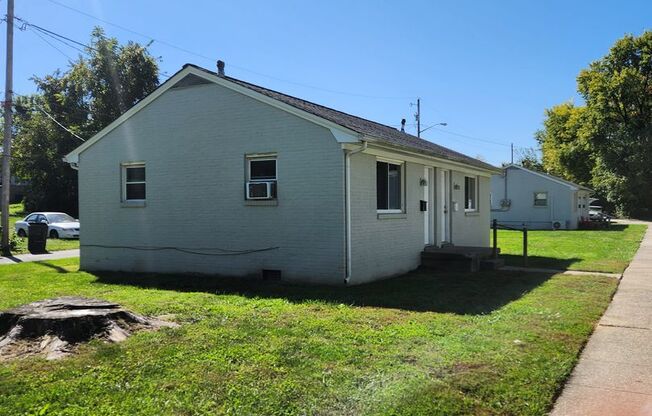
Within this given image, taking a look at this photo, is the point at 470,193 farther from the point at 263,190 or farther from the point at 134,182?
the point at 134,182

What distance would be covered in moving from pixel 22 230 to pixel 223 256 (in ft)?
67.6

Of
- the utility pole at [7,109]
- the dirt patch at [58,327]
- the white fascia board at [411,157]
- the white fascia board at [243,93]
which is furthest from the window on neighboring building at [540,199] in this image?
the dirt patch at [58,327]

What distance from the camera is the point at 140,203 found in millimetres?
13141

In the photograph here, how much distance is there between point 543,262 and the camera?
1479 cm

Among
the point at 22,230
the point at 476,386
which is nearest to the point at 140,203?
the point at 476,386

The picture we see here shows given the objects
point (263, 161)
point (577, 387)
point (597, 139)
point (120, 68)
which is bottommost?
point (577, 387)

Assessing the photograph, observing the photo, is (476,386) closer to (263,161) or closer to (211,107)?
(263,161)

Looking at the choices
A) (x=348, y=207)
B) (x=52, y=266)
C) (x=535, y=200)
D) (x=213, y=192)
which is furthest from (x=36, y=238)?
(x=535, y=200)

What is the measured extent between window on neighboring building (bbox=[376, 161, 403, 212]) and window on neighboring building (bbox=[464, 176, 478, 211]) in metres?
5.04

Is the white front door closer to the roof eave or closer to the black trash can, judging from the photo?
the roof eave

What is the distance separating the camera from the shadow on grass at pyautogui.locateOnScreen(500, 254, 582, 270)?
13808 millimetres

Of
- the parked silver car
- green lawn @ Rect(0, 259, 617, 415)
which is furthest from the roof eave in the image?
the parked silver car

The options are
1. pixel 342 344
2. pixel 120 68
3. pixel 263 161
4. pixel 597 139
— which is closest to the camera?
pixel 342 344

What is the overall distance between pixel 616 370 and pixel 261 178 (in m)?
7.88
